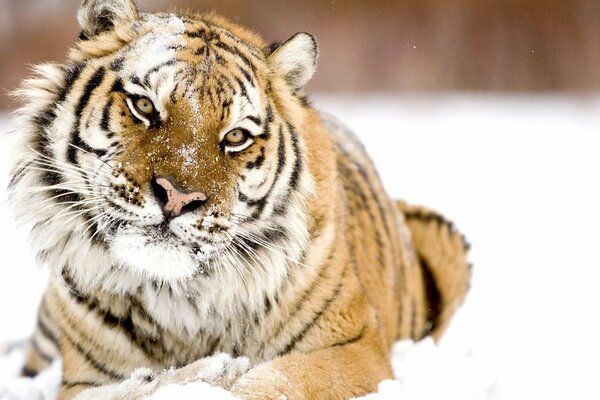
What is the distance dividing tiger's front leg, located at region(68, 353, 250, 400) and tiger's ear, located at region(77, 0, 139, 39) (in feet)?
2.77

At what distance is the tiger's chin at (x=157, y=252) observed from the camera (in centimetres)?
194

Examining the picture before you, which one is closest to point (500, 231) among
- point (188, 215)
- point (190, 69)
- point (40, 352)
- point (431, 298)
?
point (431, 298)

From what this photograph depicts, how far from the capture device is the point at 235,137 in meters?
2.10

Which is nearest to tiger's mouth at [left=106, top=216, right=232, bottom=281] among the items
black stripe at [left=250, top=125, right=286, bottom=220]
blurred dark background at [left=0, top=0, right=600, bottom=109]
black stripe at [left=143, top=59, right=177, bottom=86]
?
black stripe at [left=250, top=125, right=286, bottom=220]

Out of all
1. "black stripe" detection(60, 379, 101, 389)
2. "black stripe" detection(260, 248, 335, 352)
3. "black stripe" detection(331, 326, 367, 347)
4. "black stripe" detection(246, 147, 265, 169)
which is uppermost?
"black stripe" detection(246, 147, 265, 169)

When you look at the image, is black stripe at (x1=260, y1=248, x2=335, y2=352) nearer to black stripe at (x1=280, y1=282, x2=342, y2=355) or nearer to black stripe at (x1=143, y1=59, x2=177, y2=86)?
black stripe at (x1=280, y1=282, x2=342, y2=355)

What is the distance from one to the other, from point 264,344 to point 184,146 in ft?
1.83

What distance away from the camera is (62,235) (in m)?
2.19

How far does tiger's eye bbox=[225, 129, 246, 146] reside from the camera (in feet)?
6.86

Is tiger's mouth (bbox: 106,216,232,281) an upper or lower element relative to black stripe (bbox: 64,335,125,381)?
upper

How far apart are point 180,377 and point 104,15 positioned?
0.91 metres

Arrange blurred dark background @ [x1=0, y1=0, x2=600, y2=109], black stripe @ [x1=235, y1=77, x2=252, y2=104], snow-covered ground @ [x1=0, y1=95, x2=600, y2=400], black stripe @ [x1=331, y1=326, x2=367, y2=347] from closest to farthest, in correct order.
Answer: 1. black stripe @ [x1=235, y1=77, x2=252, y2=104]
2. black stripe @ [x1=331, y1=326, x2=367, y2=347]
3. snow-covered ground @ [x1=0, y1=95, x2=600, y2=400]
4. blurred dark background @ [x1=0, y1=0, x2=600, y2=109]

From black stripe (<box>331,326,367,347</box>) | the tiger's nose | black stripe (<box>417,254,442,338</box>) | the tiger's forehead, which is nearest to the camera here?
the tiger's nose

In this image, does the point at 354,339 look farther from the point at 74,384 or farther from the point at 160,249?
the point at 74,384
